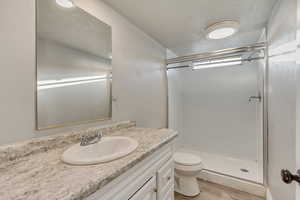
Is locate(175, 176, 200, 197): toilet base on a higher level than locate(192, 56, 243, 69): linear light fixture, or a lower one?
lower

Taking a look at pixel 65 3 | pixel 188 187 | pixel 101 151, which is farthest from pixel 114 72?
pixel 188 187

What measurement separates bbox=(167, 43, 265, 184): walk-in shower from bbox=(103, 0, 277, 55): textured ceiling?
37 centimetres

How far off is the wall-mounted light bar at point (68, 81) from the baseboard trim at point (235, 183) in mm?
1895

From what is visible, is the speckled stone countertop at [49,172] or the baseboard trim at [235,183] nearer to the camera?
the speckled stone countertop at [49,172]

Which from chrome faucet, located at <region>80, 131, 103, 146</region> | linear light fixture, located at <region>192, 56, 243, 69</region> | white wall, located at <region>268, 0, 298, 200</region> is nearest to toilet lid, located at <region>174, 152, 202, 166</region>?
white wall, located at <region>268, 0, 298, 200</region>

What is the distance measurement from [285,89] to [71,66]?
1637 millimetres

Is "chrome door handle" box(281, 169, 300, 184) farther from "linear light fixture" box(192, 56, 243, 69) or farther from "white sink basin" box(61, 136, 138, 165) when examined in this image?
"linear light fixture" box(192, 56, 243, 69)

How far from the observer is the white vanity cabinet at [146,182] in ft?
1.86

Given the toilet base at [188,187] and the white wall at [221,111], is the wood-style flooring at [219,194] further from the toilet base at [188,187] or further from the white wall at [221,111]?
the white wall at [221,111]

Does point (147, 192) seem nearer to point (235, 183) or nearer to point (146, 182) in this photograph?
point (146, 182)

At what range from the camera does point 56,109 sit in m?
0.90

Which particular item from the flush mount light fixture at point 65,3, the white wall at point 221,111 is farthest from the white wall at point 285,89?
the flush mount light fixture at point 65,3

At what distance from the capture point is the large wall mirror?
0.84 m

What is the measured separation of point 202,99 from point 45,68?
8.80 ft
